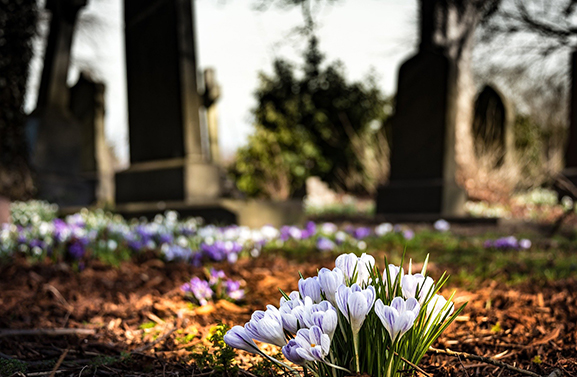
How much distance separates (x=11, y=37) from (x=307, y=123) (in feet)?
31.9

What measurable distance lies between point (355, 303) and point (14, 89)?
9.32 m

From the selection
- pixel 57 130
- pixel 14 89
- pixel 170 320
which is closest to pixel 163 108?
pixel 14 89

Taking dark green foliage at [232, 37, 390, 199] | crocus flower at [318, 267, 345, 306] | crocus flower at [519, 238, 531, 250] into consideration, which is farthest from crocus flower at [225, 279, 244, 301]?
dark green foliage at [232, 37, 390, 199]

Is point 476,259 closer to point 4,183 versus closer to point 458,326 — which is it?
point 458,326

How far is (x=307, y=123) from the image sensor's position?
55.0 ft

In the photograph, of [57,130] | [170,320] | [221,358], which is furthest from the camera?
[57,130]

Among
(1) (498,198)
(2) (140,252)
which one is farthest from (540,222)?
(2) (140,252)

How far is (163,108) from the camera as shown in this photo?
276 inches

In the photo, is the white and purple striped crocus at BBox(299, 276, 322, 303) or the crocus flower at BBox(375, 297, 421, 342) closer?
the crocus flower at BBox(375, 297, 421, 342)

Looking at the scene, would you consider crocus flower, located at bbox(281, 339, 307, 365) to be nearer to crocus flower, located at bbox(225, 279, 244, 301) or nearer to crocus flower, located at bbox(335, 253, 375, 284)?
crocus flower, located at bbox(335, 253, 375, 284)

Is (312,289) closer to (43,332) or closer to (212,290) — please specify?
(43,332)

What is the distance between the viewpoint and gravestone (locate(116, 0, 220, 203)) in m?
6.73

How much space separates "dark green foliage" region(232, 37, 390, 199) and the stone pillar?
2.20 metres

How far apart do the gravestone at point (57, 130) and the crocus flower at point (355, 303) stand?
1034 centimetres
